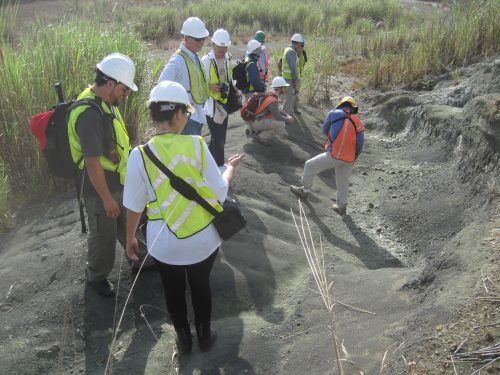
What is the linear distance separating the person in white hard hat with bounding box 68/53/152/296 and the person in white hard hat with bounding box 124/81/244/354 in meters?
0.56

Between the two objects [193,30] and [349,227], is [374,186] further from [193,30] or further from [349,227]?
[193,30]

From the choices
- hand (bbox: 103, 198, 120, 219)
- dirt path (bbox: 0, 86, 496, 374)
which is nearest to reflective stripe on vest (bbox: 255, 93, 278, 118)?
dirt path (bbox: 0, 86, 496, 374)

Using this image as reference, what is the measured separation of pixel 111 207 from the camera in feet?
11.6

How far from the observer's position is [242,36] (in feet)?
67.9

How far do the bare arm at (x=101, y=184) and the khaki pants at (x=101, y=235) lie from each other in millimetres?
229

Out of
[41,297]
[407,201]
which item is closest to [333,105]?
[407,201]

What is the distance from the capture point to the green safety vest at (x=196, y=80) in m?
4.99

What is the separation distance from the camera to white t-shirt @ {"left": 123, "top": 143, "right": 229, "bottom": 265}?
115 inches

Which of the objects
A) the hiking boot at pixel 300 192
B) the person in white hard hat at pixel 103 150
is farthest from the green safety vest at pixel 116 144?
the hiking boot at pixel 300 192

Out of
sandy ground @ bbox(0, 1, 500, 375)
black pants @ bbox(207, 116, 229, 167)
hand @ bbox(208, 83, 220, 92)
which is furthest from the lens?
black pants @ bbox(207, 116, 229, 167)

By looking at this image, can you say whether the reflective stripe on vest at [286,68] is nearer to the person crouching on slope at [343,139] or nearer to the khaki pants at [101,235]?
the person crouching on slope at [343,139]

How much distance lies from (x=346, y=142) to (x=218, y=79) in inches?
63.3

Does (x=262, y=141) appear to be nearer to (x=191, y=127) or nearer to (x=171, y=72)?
(x=191, y=127)

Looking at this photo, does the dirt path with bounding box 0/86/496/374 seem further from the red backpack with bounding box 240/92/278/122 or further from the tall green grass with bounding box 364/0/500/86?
the tall green grass with bounding box 364/0/500/86
